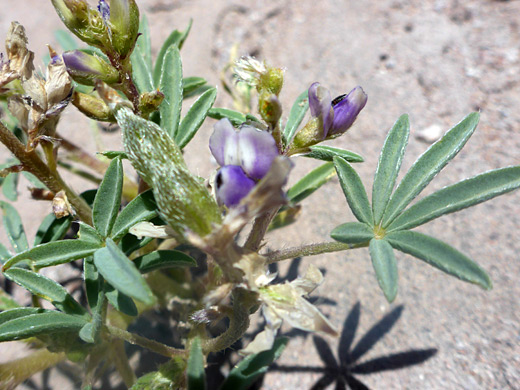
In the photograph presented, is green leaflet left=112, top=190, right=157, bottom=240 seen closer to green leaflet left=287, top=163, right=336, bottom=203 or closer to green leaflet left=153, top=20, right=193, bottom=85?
green leaflet left=287, top=163, right=336, bottom=203

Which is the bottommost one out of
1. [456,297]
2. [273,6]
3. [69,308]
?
[456,297]

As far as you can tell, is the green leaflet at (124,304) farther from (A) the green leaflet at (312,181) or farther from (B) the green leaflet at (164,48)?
(B) the green leaflet at (164,48)

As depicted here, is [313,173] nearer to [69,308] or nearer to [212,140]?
[212,140]

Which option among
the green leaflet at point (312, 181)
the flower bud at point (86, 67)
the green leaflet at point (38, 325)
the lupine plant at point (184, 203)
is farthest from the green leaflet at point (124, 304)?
the green leaflet at point (312, 181)

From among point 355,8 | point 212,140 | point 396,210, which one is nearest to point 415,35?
point 355,8

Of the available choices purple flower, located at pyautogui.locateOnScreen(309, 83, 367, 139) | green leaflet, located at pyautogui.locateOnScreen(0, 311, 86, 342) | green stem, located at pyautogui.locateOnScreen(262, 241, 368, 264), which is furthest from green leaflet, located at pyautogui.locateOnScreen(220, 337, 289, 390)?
purple flower, located at pyautogui.locateOnScreen(309, 83, 367, 139)

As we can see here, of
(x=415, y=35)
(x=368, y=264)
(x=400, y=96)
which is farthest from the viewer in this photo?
(x=415, y=35)

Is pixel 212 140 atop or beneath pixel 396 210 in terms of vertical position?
atop

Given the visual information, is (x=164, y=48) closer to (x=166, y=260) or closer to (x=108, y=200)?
(x=108, y=200)
